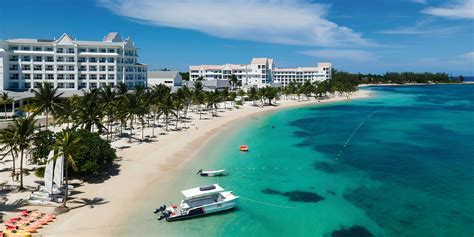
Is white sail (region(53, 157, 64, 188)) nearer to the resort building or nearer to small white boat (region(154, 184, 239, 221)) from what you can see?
small white boat (region(154, 184, 239, 221))

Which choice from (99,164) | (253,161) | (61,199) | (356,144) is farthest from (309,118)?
(61,199)

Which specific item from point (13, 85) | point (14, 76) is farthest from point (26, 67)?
point (13, 85)

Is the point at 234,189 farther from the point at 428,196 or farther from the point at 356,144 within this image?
the point at 356,144

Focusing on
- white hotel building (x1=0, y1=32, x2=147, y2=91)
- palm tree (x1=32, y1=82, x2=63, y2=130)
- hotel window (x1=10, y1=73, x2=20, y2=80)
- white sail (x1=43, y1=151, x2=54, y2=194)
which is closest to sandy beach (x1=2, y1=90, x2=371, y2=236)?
white sail (x1=43, y1=151, x2=54, y2=194)

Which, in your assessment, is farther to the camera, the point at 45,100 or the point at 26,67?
the point at 26,67

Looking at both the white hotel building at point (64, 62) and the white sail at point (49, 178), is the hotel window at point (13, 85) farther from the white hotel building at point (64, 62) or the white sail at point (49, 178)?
the white sail at point (49, 178)

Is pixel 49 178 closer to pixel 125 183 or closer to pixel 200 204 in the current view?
pixel 125 183

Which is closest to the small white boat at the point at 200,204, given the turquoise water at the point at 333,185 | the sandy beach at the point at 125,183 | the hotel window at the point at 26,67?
the turquoise water at the point at 333,185
